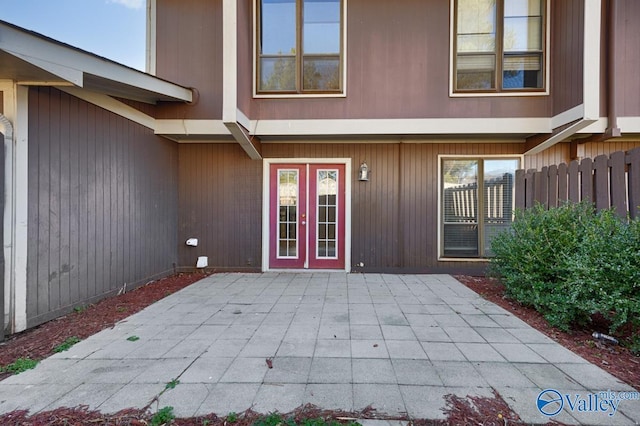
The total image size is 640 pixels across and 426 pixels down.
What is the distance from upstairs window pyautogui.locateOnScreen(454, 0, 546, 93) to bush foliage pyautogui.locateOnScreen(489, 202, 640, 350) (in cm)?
258

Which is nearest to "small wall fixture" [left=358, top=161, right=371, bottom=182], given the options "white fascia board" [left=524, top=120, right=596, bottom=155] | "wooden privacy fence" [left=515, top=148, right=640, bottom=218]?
"wooden privacy fence" [left=515, top=148, right=640, bottom=218]

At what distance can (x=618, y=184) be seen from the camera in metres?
3.46

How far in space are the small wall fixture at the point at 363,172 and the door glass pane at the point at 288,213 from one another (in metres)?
1.31

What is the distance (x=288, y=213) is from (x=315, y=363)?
3.91 metres

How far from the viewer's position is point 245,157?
6.08 metres

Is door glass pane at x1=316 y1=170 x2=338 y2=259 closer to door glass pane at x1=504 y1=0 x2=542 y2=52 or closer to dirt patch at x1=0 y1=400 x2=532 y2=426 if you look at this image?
door glass pane at x1=504 y1=0 x2=542 y2=52

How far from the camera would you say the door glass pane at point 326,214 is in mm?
6105

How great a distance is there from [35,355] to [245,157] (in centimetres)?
428

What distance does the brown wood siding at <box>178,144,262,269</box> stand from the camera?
6090 mm

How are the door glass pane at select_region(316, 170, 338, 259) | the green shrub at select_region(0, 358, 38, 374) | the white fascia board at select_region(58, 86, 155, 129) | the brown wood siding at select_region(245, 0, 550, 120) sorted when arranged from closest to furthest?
the green shrub at select_region(0, 358, 38, 374), the white fascia board at select_region(58, 86, 155, 129), the brown wood siding at select_region(245, 0, 550, 120), the door glass pane at select_region(316, 170, 338, 259)

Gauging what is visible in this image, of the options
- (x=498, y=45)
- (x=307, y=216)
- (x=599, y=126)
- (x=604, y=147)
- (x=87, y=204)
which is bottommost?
(x=307, y=216)

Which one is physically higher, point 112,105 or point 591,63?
point 591,63

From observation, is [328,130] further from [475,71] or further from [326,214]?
[475,71]

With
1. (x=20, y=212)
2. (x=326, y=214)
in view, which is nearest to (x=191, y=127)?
(x=20, y=212)
